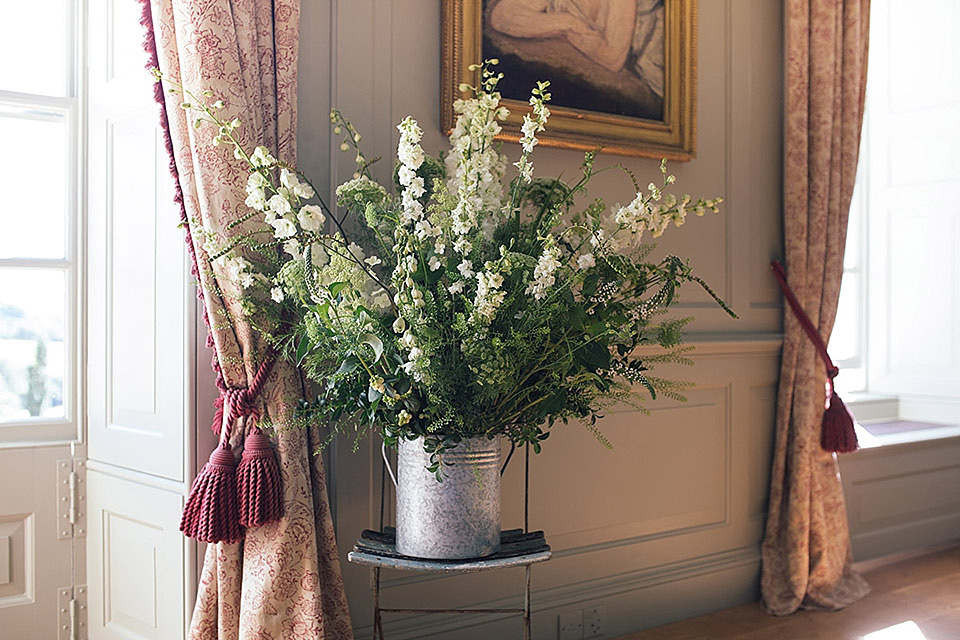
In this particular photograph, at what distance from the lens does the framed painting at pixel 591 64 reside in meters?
2.72

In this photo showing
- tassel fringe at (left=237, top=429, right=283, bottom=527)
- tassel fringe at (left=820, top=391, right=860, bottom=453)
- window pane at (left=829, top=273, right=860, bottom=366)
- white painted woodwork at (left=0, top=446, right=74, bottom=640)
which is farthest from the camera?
window pane at (left=829, top=273, right=860, bottom=366)

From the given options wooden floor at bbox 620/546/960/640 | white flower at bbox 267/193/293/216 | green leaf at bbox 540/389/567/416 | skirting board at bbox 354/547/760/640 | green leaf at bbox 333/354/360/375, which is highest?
white flower at bbox 267/193/293/216

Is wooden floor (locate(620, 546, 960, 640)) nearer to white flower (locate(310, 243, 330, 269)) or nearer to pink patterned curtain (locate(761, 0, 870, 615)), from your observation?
pink patterned curtain (locate(761, 0, 870, 615))

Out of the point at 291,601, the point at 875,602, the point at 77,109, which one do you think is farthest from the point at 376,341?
the point at 875,602

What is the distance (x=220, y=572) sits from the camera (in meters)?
2.21

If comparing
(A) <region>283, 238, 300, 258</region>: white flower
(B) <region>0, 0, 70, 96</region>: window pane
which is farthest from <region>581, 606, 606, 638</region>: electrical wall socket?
(B) <region>0, 0, 70, 96</region>: window pane

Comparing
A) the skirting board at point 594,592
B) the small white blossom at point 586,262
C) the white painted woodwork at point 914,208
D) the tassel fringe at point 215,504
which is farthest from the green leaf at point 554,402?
the white painted woodwork at point 914,208

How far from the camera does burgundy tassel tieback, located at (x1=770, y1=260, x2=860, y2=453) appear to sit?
3.43 meters

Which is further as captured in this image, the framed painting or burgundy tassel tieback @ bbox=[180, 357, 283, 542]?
the framed painting

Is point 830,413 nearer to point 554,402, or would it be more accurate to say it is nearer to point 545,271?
point 554,402

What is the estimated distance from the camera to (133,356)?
2518mm

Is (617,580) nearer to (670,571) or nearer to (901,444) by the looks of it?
(670,571)

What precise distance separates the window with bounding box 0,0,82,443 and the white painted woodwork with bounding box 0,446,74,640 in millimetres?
91

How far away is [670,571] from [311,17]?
2209 mm
